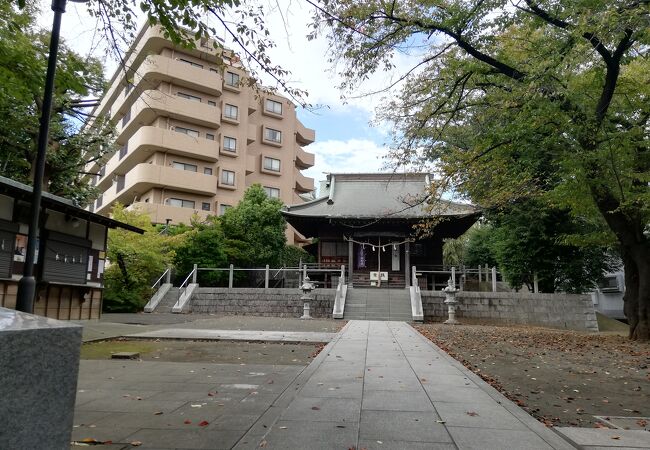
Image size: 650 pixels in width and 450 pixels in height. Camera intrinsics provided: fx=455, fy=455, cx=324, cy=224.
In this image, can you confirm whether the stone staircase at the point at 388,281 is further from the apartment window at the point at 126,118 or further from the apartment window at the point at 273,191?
the apartment window at the point at 126,118

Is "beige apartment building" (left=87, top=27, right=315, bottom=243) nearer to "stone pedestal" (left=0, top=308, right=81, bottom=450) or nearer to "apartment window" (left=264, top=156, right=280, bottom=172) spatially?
"apartment window" (left=264, top=156, right=280, bottom=172)

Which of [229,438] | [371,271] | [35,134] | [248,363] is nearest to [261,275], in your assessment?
[371,271]

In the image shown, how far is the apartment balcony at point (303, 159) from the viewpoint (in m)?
45.3

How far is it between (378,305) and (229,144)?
22000mm

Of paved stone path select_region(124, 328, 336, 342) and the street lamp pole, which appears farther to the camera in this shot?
paved stone path select_region(124, 328, 336, 342)

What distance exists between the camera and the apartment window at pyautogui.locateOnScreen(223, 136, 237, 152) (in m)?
36.9

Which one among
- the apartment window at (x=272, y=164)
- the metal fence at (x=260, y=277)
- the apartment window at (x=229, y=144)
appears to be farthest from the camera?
the apartment window at (x=272, y=164)

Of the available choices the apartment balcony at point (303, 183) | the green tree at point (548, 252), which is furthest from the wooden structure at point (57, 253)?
the apartment balcony at point (303, 183)

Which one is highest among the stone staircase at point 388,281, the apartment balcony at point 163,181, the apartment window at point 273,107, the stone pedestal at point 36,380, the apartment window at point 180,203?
the apartment window at point 273,107

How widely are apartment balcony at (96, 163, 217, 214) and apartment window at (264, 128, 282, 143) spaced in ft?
27.1

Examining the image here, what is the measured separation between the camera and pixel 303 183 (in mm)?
45281

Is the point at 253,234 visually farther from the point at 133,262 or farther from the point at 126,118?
the point at 126,118

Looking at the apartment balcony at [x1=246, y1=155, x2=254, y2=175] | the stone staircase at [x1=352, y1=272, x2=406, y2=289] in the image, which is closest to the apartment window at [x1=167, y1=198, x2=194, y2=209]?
the apartment balcony at [x1=246, y1=155, x2=254, y2=175]

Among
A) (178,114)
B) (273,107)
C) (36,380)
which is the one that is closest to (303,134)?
(273,107)
